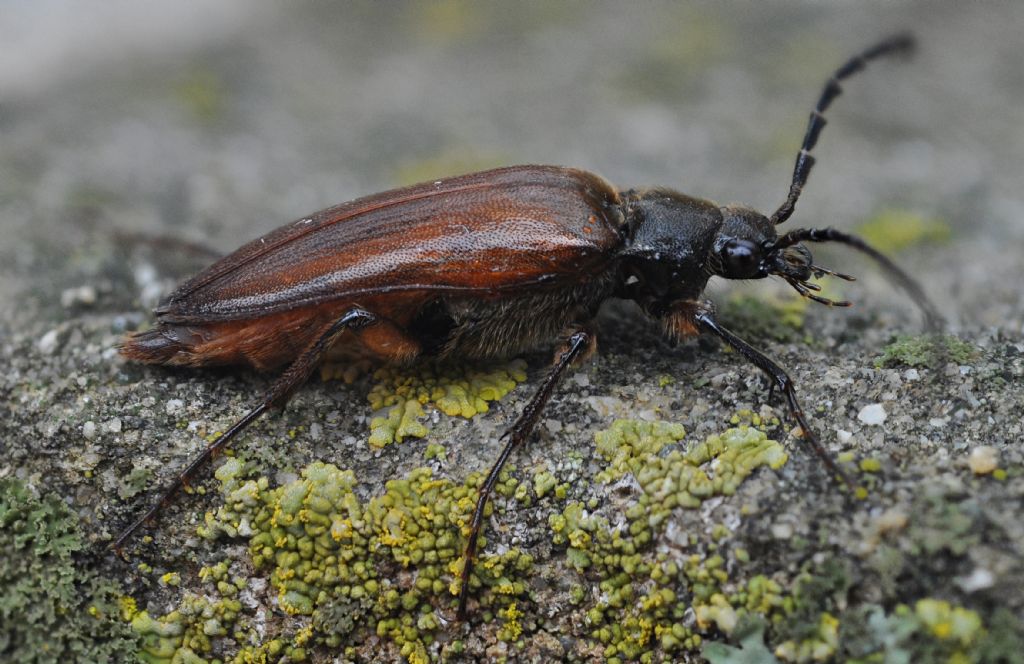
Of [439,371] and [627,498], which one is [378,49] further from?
[627,498]

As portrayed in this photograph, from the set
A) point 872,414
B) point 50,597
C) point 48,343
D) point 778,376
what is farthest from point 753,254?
point 48,343

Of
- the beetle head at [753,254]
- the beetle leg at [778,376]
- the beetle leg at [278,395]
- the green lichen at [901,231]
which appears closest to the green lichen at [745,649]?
the beetle leg at [778,376]

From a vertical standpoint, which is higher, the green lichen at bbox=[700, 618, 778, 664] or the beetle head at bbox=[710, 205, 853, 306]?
the beetle head at bbox=[710, 205, 853, 306]

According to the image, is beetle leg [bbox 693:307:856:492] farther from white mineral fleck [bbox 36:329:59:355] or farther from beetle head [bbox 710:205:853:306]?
white mineral fleck [bbox 36:329:59:355]

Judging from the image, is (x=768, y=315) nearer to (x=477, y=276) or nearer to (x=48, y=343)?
(x=477, y=276)

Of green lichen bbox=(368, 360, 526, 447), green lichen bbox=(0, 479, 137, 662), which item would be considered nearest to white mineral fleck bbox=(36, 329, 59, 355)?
green lichen bbox=(0, 479, 137, 662)

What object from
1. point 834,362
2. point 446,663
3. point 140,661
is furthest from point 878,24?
point 140,661

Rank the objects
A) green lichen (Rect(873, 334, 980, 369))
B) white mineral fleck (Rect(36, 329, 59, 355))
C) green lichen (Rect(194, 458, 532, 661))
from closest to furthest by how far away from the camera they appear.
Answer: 1. green lichen (Rect(194, 458, 532, 661))
2. green lichen (Rect(873, 334, 980, 369))
3. white mineral fleck (Rect(36, 329, 59, 355))
